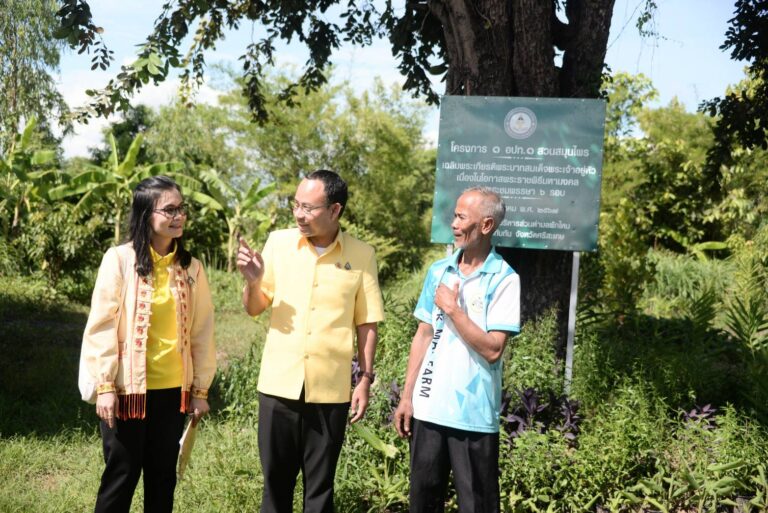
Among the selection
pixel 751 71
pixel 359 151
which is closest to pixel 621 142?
pixel 359 151

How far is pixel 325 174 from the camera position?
3.38 metres

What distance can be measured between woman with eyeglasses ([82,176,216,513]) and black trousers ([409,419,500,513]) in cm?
101

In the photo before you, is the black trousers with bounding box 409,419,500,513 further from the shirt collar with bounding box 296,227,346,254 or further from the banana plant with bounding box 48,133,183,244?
the banana plant with bounding box 48,133,183,244

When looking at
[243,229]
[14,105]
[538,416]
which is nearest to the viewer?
[538,416]

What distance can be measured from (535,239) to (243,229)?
11897 millimetres

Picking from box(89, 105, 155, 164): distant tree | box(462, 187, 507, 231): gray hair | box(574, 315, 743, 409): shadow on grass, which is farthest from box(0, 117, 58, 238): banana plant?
box(462, 187, 507, 231): gray hair

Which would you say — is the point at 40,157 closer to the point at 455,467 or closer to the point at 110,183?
the point at 110,183

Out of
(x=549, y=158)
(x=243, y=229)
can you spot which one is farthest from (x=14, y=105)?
(x=549, y=158)

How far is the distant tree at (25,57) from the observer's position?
11.8 meters

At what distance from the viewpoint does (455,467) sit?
10.7ft

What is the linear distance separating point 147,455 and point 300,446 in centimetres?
68

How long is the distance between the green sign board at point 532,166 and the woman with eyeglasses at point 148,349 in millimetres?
2340

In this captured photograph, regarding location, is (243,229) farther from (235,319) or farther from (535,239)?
(535,239)

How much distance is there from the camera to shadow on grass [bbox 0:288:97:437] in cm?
611
